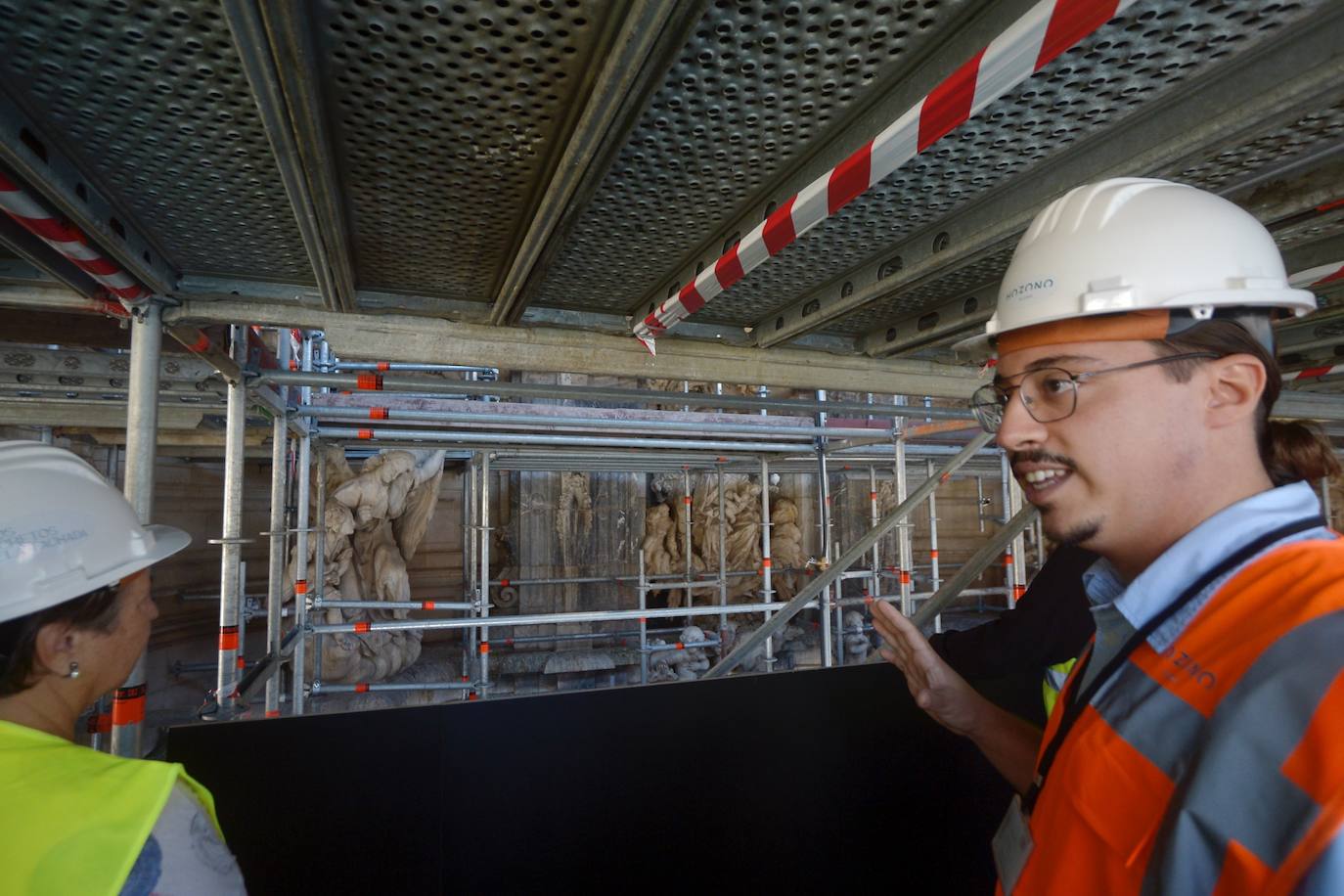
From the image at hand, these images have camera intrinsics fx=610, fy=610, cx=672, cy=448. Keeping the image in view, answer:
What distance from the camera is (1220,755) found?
1.90ft

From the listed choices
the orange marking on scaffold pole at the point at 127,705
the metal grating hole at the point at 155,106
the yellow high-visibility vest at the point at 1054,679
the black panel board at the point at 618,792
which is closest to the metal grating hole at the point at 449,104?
the metal grating hole at the point at 155,106

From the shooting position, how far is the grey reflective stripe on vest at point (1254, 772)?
53cm

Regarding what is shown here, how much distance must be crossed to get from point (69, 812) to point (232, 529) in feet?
7.07

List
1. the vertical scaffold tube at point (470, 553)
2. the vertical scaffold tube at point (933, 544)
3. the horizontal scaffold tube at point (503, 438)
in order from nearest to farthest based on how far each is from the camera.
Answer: the horizontal scaffold tube at point (503, 438) < the vertical scaffold tube at point (470, 553) < the vertical scaffold tube at point (933, 544)

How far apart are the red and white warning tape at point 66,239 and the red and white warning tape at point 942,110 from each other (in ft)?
4.84

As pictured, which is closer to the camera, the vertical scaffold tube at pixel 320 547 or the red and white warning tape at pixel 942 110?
the red and white warning tape at pixel 942 110

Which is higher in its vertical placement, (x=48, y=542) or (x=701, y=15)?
(x=701, y=15)

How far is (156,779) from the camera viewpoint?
0.82 metres

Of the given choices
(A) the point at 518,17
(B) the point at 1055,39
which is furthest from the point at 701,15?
(B) the point at 1055,39

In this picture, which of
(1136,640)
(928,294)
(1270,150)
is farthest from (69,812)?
(928,294)

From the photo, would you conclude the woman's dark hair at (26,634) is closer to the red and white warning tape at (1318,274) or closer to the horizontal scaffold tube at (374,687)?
the red and white warning tape at (1318,274)

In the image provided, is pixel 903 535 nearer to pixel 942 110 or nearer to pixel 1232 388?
pixel 1232 388

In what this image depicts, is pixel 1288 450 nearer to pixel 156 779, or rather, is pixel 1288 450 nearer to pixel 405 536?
pixel 156 779

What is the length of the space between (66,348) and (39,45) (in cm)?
331
